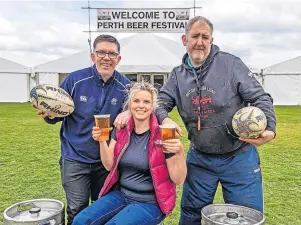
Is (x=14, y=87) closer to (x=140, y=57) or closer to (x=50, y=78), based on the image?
(x=50, y=78)

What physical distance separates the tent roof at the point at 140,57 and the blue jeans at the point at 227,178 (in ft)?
51.9

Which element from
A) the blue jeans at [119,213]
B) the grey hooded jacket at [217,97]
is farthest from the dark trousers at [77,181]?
the grey hooded jacket at [217,97]

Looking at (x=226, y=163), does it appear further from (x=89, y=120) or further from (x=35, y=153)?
(x=35, y=153)

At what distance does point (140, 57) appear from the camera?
1978 centimetres

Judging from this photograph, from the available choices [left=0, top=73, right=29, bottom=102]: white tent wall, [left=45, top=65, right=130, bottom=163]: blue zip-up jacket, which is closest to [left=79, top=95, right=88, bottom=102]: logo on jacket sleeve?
[left=45, top=65, right=130, bottom=163]: blue zip-up jacket

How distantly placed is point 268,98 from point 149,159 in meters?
1.04

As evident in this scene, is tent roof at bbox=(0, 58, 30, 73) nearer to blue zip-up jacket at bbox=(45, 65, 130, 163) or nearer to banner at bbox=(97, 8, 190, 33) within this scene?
banner at bbox=(97, 8, 190, 33)

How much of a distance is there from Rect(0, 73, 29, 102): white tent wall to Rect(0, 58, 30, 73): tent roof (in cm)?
24

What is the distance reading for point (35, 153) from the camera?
792 centimetres

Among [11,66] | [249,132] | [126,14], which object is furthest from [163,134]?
[11,66]

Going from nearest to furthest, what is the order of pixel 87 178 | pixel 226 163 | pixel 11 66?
pixel 226 163
pixel 87 178
pixel 11 66

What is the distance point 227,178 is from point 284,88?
761 inches

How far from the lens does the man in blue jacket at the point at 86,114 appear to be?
10.6ft

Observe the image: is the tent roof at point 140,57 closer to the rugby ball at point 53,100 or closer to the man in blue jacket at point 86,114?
the man in blue jacket at point 86,114
